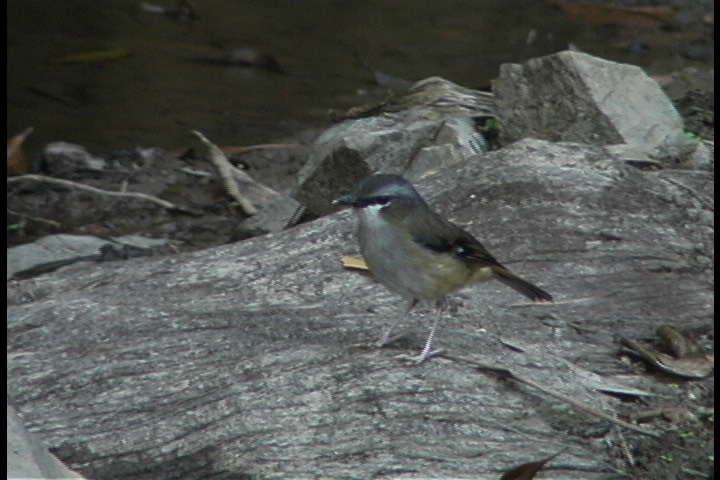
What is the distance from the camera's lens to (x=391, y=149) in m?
8.09

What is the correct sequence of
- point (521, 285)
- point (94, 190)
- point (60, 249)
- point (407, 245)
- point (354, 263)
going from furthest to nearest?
point (94, 190), point (60, 249), point (354, 263), point (521, 285), point (407, 245)

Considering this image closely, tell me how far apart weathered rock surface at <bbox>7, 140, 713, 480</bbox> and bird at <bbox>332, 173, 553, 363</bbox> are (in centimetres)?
25

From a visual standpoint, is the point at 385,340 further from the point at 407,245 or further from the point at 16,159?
the point at 16,159

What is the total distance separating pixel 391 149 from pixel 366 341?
8.47 feet

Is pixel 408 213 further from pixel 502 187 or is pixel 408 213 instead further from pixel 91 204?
pixel 91 204

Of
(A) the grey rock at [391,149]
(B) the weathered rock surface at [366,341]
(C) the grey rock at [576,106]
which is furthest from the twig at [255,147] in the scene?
(B) the weathered rock surface at [366,341]

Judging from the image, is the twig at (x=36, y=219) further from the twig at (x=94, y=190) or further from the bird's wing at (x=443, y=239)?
the bird's wing at (x=443, y=239)

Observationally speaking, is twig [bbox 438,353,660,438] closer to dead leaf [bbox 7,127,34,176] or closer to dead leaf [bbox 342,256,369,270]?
dead leaf [bbox 342,256,369,270]

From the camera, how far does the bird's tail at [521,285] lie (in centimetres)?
577

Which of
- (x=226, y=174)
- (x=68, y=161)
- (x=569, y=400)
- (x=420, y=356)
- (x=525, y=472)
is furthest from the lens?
(x=68, y=161)

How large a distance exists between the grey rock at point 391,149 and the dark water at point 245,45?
7.33ft

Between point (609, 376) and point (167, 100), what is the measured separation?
6.01 meters

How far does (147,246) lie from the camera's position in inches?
345

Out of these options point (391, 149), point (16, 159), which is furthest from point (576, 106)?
point (16, 159)
